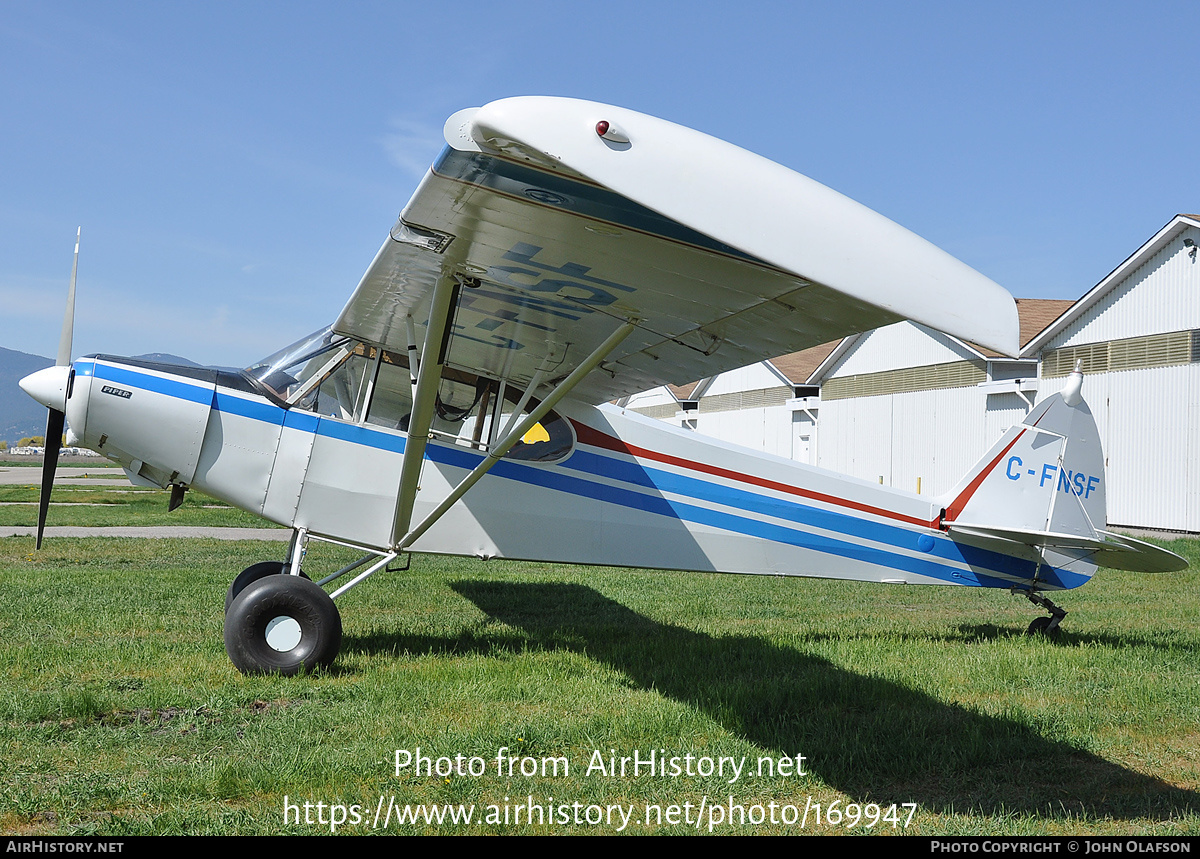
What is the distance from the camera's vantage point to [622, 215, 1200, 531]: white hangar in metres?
18.7

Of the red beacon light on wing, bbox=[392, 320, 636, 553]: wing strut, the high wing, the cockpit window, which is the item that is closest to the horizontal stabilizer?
the high wing

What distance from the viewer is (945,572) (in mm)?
7660

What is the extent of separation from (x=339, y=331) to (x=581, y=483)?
2163 mm

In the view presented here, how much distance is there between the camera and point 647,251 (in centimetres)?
339

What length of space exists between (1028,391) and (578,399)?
19108 mm

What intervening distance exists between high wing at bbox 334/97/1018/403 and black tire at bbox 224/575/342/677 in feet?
6.10

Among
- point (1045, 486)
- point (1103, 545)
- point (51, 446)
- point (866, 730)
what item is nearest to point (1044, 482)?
point (1045, 486)

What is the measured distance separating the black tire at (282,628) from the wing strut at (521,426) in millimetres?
764

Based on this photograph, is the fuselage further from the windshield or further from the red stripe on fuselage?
the windshield

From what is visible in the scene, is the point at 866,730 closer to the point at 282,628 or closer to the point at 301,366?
the point at 282,628

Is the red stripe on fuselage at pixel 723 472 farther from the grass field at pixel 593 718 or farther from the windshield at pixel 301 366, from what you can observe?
the windshield at pixel 301 366

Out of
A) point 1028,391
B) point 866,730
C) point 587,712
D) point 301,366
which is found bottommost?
point 587,712

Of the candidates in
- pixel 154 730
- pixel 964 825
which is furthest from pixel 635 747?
pixel 154 730

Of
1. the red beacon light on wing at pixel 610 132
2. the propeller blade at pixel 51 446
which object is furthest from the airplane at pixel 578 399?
the propeller blade at pixel 51 446
